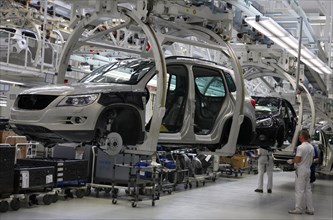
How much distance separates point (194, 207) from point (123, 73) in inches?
206

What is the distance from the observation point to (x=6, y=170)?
8.53 m

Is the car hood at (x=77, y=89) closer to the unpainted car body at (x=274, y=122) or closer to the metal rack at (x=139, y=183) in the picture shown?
the unpainted car body at (x=274, y=122)

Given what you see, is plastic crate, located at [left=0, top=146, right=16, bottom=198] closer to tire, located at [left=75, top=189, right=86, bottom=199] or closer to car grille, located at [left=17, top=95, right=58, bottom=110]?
tire, located at [left=75, top=189, right=86, bottom=199]

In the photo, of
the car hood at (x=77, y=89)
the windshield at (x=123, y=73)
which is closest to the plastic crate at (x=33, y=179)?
the windshield at (x=123, y=73)

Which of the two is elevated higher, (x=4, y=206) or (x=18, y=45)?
(x=18, y=45)

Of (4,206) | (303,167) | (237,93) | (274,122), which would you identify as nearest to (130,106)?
(237,93)

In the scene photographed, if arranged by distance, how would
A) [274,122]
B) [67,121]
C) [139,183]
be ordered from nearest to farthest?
[67,121] → [274,122] → [139,183]

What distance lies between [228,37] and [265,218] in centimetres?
430

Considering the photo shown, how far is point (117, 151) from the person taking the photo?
4.82 meters

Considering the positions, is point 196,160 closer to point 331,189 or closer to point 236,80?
point 331,189

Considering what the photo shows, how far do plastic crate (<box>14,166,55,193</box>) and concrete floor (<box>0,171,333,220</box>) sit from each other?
0.40m

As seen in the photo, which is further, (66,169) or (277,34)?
(66,169)

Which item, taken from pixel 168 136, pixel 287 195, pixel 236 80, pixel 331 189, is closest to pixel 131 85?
pixel 168 136

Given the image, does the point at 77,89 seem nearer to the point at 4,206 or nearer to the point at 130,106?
the point at 130,106
